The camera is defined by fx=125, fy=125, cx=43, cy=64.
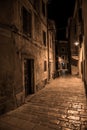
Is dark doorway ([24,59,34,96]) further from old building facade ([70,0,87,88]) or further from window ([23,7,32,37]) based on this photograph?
old building facade ([70,0,87,88])

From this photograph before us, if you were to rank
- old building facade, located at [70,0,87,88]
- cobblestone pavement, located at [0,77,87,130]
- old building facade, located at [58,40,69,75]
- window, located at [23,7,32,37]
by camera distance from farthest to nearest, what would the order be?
old building facade, located at [58,40,69,75], old building facade, located at [70,0,87,88], window, located at [23,7,32,37], cobblestone pavement, located at [0,77,87,130]

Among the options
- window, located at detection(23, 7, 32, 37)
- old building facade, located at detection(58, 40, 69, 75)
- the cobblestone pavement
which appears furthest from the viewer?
old building facade, located at detection(58, 40, 69, 75)

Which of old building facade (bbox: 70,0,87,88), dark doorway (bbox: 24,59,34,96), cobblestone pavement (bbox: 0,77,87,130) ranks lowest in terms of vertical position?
cobblestone pavement (bbox: 0,77,87,130)

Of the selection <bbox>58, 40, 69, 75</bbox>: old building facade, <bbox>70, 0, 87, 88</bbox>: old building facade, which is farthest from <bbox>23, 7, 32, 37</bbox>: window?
<bbox>58, 40, 69, 75</bbox>: old building facade

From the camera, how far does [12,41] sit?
602cm

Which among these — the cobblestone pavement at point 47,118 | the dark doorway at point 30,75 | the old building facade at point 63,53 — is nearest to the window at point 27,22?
the dark doorway at point 30,75

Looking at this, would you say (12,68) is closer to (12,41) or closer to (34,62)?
(12,41)

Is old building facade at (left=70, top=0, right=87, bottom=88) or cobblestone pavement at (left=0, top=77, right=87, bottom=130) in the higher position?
old building facade at (left=70, top=0, right=87, bottom=88)

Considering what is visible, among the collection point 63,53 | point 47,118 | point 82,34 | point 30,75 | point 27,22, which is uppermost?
point 63,53

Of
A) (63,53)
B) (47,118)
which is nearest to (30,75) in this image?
(47,118)

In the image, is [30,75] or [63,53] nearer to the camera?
[30,75]

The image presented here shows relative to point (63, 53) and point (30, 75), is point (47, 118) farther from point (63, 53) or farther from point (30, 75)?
point (63, 53)

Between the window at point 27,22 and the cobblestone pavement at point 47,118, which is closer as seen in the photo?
the cobblestone pavement at point 47,118

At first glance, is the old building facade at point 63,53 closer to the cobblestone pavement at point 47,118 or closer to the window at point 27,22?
the window at point 27,22
